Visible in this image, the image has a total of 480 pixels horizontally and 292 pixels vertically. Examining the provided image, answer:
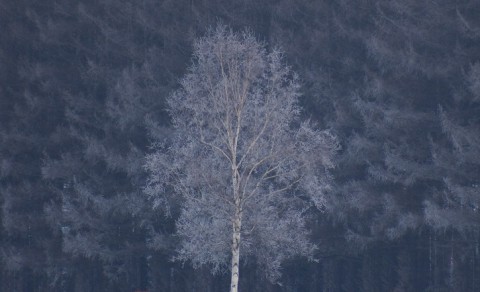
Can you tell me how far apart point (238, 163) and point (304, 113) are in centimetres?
557

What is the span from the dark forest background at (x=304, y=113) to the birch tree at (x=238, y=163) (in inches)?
128

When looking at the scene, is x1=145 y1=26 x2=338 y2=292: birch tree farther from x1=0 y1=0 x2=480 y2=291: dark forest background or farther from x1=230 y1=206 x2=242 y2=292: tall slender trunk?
x1=0 y1=0 x2=480 y2=291: dark forest background

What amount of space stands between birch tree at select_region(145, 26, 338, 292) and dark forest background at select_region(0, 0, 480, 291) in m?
3.25

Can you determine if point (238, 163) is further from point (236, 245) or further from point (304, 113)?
point (304, 113)

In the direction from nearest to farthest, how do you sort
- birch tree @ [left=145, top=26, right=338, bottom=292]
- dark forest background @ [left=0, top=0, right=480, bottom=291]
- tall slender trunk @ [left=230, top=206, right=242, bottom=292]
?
tall slender trunk @ [left=230, top=206, right=242, bottom=292]
birch tree @ [left=145, top=26, right=338, bottom=292]
dark forest background @ [left=0, top=0, right=480, bottom=291]

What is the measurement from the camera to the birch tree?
70.9 feet

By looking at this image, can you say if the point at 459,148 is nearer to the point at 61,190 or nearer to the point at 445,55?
the point at 445,55

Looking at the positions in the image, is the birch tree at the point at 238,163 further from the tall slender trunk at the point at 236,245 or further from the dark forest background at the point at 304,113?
the dark forest background at the point at 304,113

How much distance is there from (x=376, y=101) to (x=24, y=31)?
1471cm

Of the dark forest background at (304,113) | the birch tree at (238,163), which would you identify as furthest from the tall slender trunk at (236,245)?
the dark forest background at (304,113)

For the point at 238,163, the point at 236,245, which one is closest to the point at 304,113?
the point at 238,163

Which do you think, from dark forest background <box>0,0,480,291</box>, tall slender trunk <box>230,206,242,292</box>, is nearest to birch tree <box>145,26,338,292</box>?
tall slender trunk <box>230,206,242,292</box>

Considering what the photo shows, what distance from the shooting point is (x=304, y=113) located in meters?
27.2

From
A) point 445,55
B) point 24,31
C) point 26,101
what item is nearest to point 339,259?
point 445,55
